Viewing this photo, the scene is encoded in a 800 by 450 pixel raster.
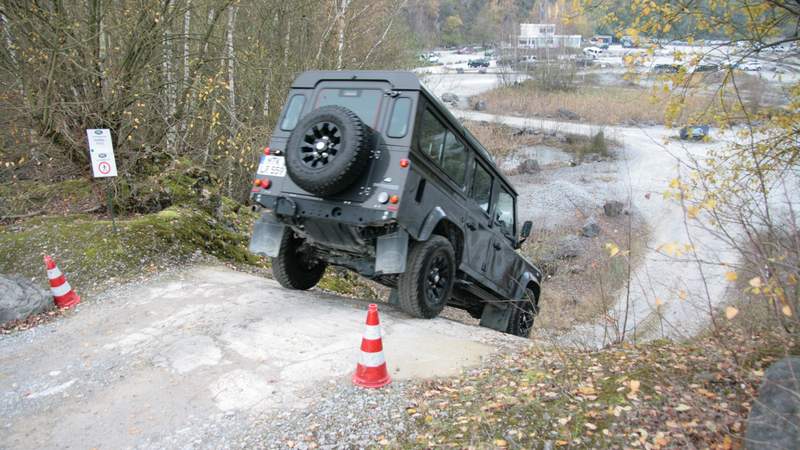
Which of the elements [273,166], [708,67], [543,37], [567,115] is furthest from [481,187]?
[543,37]

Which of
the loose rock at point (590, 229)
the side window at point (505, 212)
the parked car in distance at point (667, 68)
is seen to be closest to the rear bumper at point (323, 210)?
the side window at point (505, 212)

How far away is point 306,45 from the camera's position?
52.3ft

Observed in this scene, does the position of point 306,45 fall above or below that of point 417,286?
above

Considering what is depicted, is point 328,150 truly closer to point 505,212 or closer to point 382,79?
point 382,79

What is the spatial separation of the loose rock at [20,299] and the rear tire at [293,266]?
8.19 ft

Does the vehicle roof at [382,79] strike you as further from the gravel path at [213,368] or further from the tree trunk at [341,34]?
the tree trunk at [341,34]

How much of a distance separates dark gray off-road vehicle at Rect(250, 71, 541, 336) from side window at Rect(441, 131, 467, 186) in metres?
0.01

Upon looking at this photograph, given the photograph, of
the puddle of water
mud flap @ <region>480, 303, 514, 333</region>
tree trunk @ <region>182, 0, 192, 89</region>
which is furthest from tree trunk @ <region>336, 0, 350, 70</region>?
the puddle of water

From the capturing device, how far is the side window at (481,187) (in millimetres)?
7261

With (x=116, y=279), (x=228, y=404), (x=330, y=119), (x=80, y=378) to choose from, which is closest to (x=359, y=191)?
(x=330, y=119)

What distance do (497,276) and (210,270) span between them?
3901 millimetres

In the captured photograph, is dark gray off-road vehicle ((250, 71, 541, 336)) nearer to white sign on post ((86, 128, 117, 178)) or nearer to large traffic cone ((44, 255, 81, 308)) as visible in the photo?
large traffic cone ((44, 255, 81, 308))

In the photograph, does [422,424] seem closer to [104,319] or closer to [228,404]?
[228,404]

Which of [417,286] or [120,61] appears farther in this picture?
[120,61]
